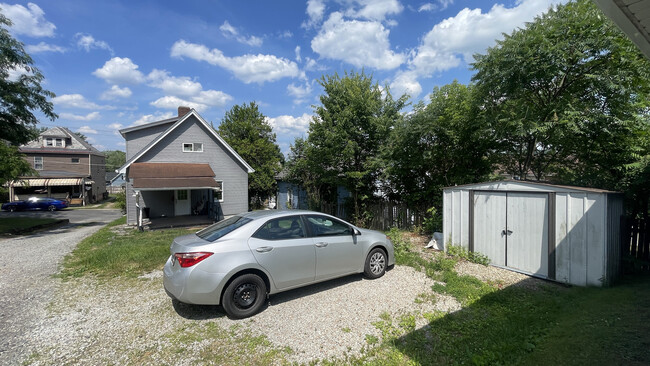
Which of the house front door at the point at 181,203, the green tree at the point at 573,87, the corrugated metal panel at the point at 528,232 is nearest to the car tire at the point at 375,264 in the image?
the corrugated metal panel at the point at 528,232

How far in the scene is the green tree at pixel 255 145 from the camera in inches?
1005

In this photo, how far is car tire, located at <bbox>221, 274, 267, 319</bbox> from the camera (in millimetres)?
4301

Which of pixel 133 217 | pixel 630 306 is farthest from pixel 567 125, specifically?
pixel 133 217

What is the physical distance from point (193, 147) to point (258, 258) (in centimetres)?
1571

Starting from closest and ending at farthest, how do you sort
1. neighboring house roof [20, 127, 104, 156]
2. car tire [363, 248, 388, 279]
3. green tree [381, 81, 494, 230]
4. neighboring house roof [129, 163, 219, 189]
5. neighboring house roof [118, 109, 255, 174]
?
car tire [363, 248, 388, 279]
green tree [381, 81, 494, 230]
neighboring house roof [129, 163, 219, 189]
neighboring house roof [118, 109, 255, 174]
neighboring house roof [20, 127, 104, 156]

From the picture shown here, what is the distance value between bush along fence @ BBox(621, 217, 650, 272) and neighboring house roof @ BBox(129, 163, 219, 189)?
1563cm

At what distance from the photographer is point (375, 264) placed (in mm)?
6051

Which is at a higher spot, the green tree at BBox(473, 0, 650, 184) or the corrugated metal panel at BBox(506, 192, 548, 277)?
the green tree at BBox(473, 0, 650, 184)

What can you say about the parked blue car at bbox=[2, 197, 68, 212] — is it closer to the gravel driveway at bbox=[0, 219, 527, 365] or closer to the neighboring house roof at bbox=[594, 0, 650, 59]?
the gravel driveway at bbox=[0, 219, 527, 365]

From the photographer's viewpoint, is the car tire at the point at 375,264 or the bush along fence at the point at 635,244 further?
the bush along fence at the point at 635,244

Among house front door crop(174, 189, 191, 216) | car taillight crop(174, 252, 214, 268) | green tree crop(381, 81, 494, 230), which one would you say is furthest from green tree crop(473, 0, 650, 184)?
house front door crop(174, 189, 191, 216)

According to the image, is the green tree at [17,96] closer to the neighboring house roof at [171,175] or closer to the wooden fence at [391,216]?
the neighboring house roof at [171,175]

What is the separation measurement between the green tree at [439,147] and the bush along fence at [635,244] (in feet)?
12.3

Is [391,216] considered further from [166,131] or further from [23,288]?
[166,131]
